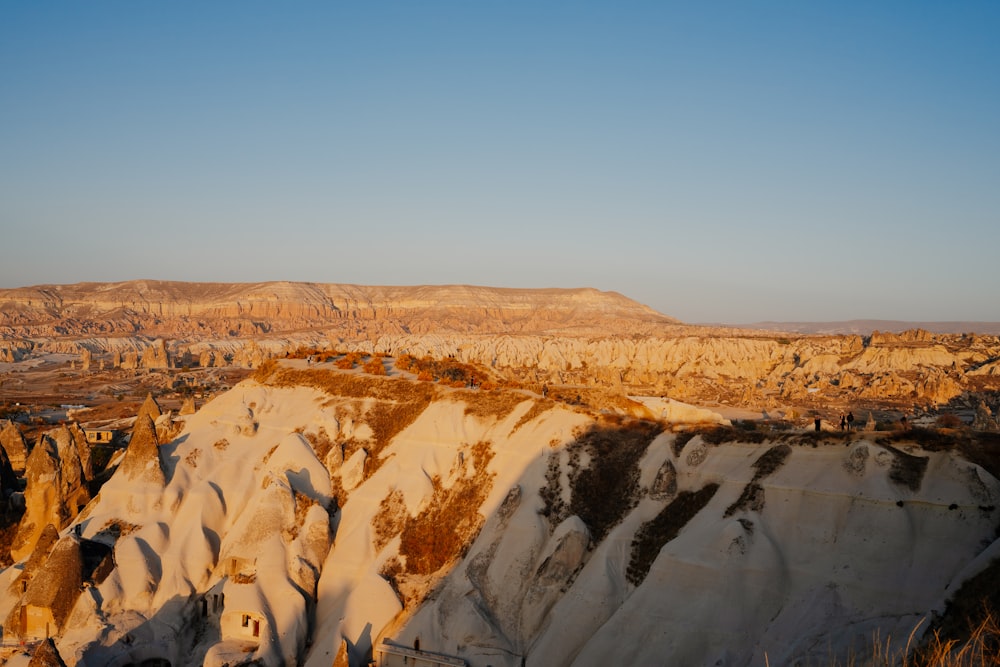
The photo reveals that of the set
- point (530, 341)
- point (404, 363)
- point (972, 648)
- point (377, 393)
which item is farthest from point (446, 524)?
point (530, 341)

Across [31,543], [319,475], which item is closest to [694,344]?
[319,475]

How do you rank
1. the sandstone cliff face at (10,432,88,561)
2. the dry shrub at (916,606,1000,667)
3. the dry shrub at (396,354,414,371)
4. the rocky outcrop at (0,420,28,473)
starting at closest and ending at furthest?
the dry shrub at (916,606,1000,667) < the sandstone cliff face at (10,432,88,561) < the dry shrub at (396,354,414,371) < the rocky outcrop at (0,420,28,473)

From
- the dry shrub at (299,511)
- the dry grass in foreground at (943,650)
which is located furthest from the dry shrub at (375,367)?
the dry grass in foreground at (943,650)

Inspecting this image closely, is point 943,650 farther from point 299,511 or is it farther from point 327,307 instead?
point 327,307

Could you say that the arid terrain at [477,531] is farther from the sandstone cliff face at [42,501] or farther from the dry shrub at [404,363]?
the dry shrub at [404,363]

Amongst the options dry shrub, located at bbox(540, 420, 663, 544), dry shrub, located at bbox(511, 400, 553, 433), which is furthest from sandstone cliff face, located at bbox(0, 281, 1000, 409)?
dry shrub, located at bbox(540, 420, 663, 544)

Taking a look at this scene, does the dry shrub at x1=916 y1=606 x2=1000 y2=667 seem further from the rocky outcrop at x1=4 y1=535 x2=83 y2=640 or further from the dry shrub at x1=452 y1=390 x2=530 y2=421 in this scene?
the rocky outcrop at x1=4 y1=535 x2=83 y2=640

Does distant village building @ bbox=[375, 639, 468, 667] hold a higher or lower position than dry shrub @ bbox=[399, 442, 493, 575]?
lower
